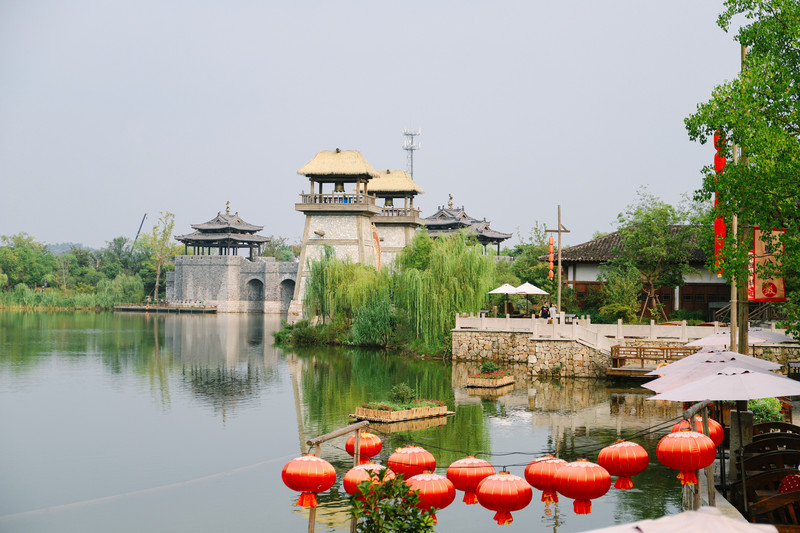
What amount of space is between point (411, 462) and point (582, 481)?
1.61 metres

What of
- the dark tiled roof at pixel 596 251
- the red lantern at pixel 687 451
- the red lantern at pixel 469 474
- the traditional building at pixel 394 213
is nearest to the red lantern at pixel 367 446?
the red lantern at pixel 469 474

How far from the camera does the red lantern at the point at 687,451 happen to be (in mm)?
6355

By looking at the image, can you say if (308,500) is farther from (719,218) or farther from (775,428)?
(719,218)

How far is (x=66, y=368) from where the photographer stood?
22.2 meters

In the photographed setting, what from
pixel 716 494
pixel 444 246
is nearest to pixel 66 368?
pixel 444 246

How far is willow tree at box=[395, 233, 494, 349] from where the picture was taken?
2470 cm

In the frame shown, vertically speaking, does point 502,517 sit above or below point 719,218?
below

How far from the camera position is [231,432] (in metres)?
13.9

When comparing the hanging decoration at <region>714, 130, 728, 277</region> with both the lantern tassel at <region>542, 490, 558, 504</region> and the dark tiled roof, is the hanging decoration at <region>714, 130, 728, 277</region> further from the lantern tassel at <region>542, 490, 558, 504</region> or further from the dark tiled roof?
the dark tiled roof

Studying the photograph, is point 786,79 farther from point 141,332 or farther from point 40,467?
point 141,332

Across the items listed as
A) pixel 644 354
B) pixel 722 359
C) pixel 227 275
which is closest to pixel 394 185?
pixel 227 275

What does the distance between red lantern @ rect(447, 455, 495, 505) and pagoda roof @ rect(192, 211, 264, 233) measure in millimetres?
49622

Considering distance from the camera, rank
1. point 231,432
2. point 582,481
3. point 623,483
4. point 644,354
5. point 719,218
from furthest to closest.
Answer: point 644,354 → point 231,432 → point 719,218 → point 623,483 → point 582,481

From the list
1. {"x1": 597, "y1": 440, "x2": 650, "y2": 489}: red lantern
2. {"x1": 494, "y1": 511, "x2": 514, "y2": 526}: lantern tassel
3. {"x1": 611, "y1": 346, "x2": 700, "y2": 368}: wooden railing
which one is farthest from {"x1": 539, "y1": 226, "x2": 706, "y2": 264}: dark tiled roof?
{"x1": 494, "y1": 511, "x2": 514, "y2": 526}: lantern tassel
